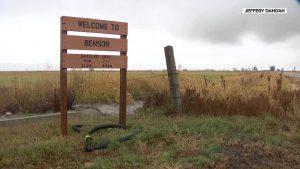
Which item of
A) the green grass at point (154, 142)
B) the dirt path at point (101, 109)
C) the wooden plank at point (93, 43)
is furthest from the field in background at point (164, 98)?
the wooden plank at point (93, 43)

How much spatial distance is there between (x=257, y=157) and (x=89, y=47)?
378 centimetres

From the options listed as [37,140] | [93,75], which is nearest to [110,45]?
[37,140]

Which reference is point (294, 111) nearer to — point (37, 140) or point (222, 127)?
point (222, 127)

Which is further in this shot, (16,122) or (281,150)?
(16,122)

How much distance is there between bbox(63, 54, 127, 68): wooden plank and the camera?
7.16 m

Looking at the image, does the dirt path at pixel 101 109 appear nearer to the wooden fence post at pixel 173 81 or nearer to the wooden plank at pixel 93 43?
the wooden fence post at pixel 173 81

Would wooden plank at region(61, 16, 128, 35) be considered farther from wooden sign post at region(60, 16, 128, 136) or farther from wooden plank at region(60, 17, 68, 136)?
wooden plank at region(60, 17, 68, 136)

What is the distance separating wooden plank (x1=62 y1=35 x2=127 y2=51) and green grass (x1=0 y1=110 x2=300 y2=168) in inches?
65.7

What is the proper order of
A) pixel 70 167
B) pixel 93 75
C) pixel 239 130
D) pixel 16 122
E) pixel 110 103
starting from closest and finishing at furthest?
pixel 70 167 < pixel 239 130 < pixel 16 122 < pixel 110 103 < pixel 93 75

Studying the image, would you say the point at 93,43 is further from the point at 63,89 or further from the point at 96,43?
the point at 63,89

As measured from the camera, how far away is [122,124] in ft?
26.2

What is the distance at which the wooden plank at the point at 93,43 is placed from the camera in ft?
23.4

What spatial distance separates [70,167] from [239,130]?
3656 mm

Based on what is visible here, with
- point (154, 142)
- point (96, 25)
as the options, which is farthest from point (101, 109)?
point (154, 142)
